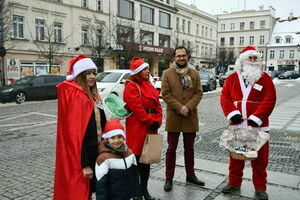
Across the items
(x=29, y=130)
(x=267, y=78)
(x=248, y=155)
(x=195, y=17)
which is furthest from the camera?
(x=195, y=17)

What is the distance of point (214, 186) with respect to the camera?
4312 mm

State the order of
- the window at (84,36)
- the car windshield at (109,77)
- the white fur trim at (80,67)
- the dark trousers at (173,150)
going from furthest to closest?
the window at (84,36), the car windshield at (109,77), the dark trousers at (173,150), the white fur trim at (80,67)

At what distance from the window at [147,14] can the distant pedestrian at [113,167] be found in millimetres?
37257

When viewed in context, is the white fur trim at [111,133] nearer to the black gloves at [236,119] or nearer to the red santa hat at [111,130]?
the red santa hat at [111,130]

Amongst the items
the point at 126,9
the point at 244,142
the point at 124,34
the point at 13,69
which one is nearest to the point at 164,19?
the point at 126,9

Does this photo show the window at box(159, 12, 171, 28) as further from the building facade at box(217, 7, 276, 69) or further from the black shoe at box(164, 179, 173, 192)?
the black shoe at box(164, 179, 173, 192)

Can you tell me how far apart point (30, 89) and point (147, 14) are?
26.5 m

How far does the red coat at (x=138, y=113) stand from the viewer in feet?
11.6

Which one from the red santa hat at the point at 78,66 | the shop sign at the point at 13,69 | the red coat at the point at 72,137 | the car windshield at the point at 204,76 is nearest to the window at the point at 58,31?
the shop sign at the point at 13,69

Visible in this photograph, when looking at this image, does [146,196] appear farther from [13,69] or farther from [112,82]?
[13,69]

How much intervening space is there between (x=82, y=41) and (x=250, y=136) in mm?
27720

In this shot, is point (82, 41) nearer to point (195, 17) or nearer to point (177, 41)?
point (177, 41)

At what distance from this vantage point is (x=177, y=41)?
44.4 meters

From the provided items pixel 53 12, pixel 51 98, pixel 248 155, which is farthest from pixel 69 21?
pixel 248 155
